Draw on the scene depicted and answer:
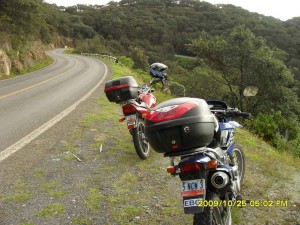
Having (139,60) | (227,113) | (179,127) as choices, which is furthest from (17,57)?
(179,127)

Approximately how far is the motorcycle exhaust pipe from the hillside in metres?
1.19

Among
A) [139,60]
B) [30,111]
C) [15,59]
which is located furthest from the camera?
[139,60]

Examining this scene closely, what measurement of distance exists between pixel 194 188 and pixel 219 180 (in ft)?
0.89

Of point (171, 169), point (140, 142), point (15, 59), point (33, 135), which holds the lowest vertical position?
point (15, 59)

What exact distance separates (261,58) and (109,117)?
660 inches

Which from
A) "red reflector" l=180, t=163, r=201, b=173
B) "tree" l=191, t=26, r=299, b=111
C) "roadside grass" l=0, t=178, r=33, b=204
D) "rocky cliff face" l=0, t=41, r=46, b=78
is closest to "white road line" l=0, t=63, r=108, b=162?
"roadside grass" l=0, t=178, r=33, b=204

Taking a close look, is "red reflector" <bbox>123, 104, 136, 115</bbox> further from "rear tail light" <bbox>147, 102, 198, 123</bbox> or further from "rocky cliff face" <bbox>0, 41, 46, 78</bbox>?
"rocky cliff face" <bbox>0, 41, 46, 78</bbox>

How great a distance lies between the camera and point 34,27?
26.5m

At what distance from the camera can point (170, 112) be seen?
104 inches

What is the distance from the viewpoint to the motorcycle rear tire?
2.64m

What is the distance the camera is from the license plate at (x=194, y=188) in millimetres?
2635

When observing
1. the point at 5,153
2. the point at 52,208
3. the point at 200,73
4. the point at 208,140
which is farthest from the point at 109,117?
the point at 200,73

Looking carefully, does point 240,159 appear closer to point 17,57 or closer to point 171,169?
point 171,169

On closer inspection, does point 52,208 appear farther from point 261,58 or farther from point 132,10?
point 132,10
